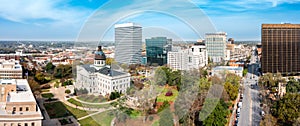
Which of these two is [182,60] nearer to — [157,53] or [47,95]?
[157,53]

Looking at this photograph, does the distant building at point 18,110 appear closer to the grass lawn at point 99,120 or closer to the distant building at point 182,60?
the grass lawn at point 99,120

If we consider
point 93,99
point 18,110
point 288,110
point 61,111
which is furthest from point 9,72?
point 288,110

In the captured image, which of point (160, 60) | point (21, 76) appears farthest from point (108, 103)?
point (21, 76)

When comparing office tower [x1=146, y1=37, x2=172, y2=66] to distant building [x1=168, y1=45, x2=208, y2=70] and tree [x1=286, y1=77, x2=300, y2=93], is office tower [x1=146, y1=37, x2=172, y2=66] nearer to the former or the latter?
distant building [x1=168, y1=45, x2=208, y2=70]

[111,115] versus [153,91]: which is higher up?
[153,91]

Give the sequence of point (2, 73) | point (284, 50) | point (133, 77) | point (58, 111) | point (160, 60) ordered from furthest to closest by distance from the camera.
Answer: point (284, 50), point (2, 73), point (160, 60), point (58, 111), point (133, 77)

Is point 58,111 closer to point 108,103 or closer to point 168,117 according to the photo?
point 108,103

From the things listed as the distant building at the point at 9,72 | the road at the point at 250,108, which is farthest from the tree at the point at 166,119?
the distant building at the point at 9,72
